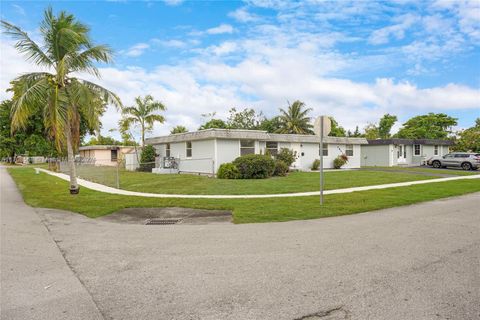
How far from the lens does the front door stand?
33219 millimetres

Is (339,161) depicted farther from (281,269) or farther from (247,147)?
(281,269)

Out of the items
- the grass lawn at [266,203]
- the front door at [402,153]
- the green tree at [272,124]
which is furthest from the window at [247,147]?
the green tree at [272,124]

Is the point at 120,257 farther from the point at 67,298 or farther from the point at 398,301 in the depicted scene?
the point at 398,301

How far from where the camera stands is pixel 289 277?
4172 millimetres

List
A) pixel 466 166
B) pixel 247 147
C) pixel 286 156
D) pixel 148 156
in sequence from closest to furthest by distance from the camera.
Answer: pixel 247 147, pixel 286 156, pixel 148 156, pixel 466 166

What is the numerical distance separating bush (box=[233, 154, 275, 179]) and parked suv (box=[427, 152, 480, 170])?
1917 centimetres

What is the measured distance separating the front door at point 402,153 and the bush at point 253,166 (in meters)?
20.1

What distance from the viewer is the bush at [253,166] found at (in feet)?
61.9

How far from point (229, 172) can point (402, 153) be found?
22891 mm

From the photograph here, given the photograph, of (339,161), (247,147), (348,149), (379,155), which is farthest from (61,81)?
(379,155)

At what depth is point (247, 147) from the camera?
2133 cm

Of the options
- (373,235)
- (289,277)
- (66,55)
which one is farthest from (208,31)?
(289,277)

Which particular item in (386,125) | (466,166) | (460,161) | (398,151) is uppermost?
(386,125)

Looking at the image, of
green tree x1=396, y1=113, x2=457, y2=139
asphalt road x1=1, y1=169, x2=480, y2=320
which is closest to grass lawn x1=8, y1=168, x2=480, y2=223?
asphalt road x1=1, y1=169, x2=480, y2=320
